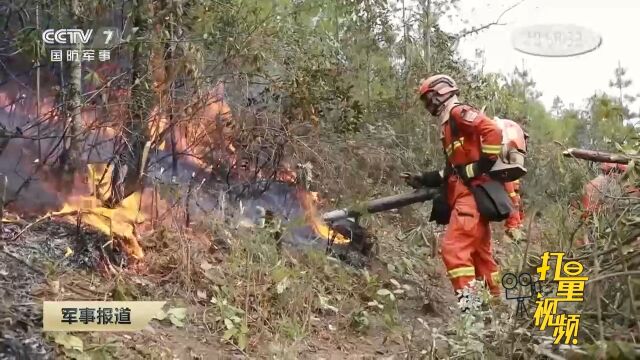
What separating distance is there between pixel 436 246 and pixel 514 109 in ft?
2.09

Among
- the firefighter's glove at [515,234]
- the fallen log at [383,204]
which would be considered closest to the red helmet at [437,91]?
the fallen log at [383,204]

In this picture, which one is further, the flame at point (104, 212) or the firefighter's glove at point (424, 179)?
the firefighter's glove at point (424, 179)

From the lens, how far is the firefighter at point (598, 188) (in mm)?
2270

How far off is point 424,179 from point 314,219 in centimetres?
47

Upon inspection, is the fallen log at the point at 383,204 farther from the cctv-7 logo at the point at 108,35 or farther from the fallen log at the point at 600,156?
the cctv-7 logo at the point at 108,35

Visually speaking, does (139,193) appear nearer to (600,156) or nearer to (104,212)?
(104,212)

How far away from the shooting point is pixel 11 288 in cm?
225

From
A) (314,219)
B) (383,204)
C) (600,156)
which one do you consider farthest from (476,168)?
(314,219)

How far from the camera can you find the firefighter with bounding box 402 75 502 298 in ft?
8.75

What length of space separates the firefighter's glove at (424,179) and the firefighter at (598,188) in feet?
1.83

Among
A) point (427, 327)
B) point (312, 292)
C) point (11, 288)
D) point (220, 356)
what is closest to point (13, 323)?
point (11, 288)

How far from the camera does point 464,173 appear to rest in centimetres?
273

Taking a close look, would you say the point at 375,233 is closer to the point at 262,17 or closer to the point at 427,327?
the point at 427,327

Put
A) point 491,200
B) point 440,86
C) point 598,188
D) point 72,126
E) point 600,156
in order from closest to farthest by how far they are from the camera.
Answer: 1. point 600,156
2. point 598,188
3. point 72,126
4. point 491,200
5. point 440,86
